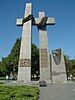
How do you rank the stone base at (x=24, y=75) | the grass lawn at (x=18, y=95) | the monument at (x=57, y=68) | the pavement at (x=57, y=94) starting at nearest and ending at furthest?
the grass lawn at (x=18, y=95) < the pavement at (x=57, y=94) < the stone base at (x=24, y=75) < the monument at (x=57, y=68)

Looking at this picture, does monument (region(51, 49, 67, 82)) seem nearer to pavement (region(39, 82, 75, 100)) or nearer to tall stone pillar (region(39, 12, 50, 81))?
tall stone pillar (region(39, 12, 50, 81))

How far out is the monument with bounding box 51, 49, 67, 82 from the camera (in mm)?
39531

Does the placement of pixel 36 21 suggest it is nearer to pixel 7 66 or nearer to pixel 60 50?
pixel 60 50

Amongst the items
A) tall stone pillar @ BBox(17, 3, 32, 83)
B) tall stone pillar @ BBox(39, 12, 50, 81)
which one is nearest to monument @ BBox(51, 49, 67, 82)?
tall stone pillar @ BBox(39, 12, 50, 81)

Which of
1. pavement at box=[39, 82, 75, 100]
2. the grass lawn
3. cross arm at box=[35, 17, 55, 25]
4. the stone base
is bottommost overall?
pavement at box=[39, 82, 75, 100]

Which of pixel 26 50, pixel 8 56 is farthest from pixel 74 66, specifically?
pixel 26 50

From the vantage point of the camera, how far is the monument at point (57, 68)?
3953cm

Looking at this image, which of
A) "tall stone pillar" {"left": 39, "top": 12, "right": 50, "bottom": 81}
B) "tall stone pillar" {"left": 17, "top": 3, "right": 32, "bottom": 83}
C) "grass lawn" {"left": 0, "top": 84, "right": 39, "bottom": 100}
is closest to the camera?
"grass lawn" {"left": 0, "top": 84, "right": 39, "bottom": 100}

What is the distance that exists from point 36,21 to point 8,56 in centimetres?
2161

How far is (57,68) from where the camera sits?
3978 cm

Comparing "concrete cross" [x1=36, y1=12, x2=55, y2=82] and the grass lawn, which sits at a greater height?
"concrete cross" [x1=36, y1=12, x2=55, y2=82]

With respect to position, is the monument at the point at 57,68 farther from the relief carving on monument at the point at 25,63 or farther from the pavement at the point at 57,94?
the pavement at the point at 57,94

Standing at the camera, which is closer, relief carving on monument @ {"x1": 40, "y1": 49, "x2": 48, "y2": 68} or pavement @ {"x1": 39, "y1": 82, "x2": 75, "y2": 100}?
pavement @ {"x1": 39, "y1": 82, "x2": 75, "y2": 100}

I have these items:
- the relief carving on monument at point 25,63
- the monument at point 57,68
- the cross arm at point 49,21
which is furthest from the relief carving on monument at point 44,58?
the cross arm at point 49,21
